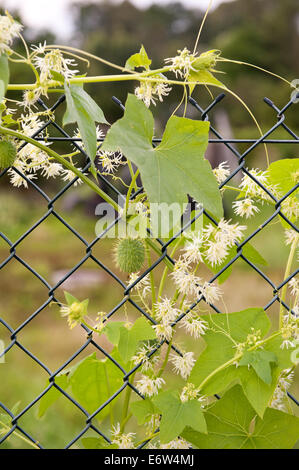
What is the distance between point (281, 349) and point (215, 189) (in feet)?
0.99

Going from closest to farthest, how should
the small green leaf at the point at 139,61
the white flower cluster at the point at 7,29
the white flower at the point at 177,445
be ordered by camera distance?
the white flower cluster at the point at 7,29 < the small green leaf at the point at 139,61 < the white flower at the point at 177,445

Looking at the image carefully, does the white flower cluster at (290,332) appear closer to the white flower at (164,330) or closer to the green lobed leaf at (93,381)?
the white flower at (164,330)

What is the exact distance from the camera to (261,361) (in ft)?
2.95

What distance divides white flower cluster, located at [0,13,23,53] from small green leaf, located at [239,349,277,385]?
1.91ft

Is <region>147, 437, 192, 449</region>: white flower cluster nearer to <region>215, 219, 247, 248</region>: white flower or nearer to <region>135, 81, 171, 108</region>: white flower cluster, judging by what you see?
<region>215, 219, 247, 248</region>: white flower

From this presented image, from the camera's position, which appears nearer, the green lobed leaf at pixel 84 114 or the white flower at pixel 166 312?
the green lobed leaf at pixel 84 114

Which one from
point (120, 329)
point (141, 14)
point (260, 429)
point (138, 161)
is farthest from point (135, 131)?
point (141, 14)

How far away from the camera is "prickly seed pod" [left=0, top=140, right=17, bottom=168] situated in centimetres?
86

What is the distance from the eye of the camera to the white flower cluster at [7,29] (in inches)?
28.9

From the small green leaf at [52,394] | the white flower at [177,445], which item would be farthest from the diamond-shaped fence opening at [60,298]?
the white flower at [177,445]

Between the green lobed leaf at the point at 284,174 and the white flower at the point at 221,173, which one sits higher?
the white flower at the point at 221,173

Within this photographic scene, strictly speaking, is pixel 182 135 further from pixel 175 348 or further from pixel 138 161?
pixel 175 348

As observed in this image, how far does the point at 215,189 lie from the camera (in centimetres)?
81

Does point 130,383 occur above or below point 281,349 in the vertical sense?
above
